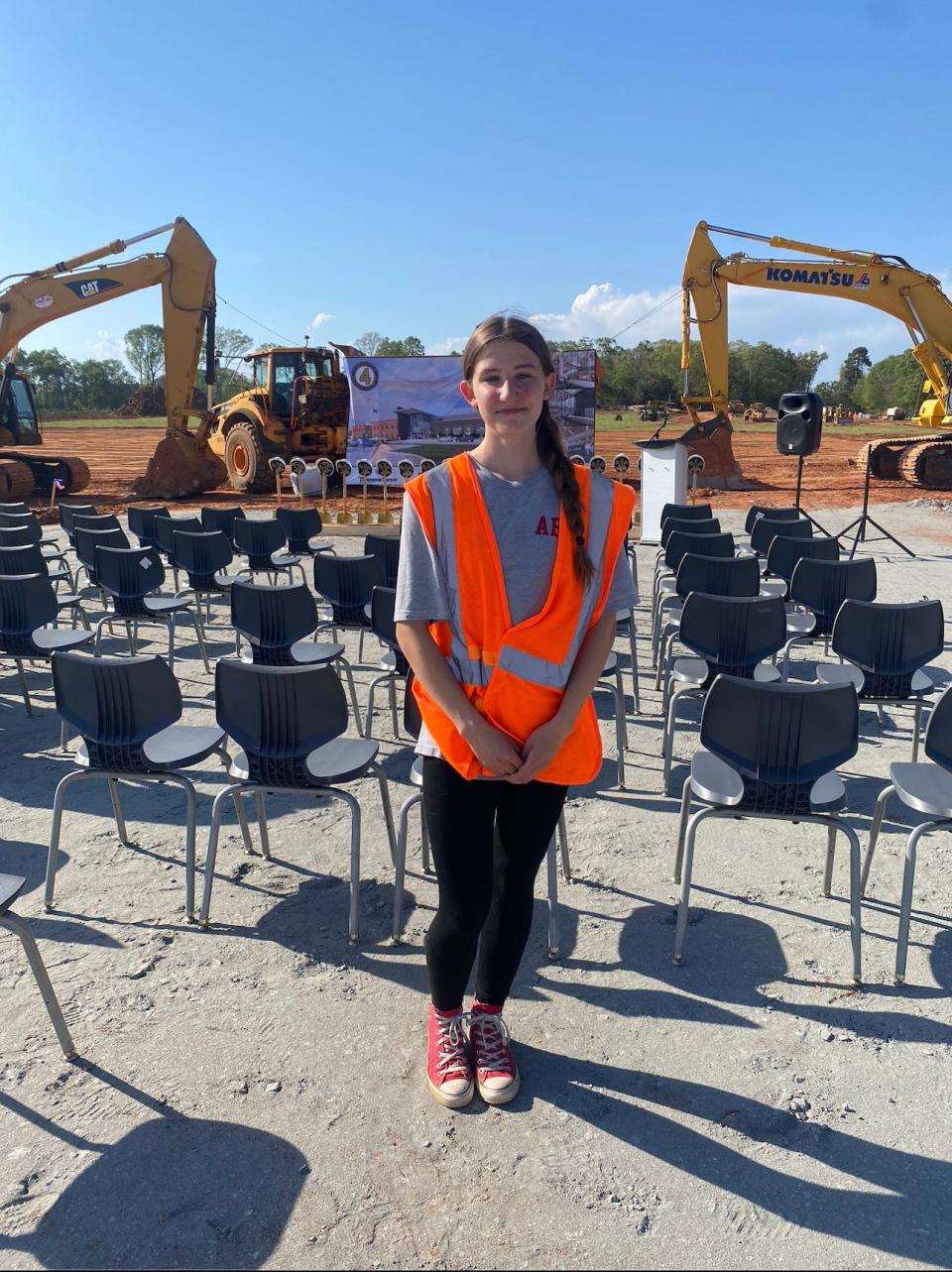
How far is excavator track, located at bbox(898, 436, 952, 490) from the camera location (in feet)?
61.7

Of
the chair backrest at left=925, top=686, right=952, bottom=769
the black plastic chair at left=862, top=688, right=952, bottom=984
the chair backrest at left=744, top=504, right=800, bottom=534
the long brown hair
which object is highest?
the long brown hair

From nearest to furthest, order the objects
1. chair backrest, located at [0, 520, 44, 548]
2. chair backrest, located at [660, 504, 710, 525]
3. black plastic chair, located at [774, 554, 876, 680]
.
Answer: black plastic chair, located at [774, 554, 876, 680]
chair backrest, located at [0, 520, 44, 548]
chair backrest, located at [660, 504, 710, 525]

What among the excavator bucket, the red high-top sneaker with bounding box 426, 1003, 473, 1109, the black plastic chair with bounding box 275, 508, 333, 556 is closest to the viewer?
the red high-top sneaker with bounding box 426, 1003, 473, 1109

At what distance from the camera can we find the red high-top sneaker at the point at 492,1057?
2285 mm

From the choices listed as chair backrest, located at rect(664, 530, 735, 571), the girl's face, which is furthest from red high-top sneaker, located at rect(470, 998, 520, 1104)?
chair backrest, located at rect(664, 530, 735, 571)

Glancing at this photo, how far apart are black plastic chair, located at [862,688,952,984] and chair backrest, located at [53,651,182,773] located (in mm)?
2790

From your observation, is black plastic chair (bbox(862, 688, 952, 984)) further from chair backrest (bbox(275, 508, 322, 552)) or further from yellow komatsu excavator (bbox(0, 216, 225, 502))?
yellow komatsu excavator (bbox(0, 216, 225, 502))

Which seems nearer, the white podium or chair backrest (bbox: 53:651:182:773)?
chair backrest (bbox: 53:651:182:773)

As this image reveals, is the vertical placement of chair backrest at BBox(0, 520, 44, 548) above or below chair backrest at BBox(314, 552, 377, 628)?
above

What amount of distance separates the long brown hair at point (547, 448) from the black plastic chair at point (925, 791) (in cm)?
173

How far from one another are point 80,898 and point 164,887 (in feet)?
1.04

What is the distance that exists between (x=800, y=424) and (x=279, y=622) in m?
7.02

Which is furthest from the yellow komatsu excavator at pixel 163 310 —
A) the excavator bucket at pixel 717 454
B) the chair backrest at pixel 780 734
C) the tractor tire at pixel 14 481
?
the chair backrest at pixel 780 734

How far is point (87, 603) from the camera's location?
28.8ft
